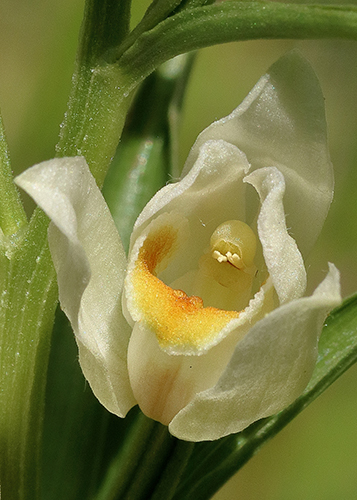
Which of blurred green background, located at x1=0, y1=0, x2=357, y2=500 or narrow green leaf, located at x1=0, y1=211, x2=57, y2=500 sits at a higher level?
narrow green leaf, located at x1=0, y1=211, x2=57, y2=500

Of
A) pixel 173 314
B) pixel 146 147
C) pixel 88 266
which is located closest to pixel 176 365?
pixel 173 314

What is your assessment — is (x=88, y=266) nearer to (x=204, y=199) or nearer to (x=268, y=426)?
(x=204, y=199)

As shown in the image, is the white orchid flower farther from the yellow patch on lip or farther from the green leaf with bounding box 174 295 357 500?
the green leaf with bounding box 174 295 357 500

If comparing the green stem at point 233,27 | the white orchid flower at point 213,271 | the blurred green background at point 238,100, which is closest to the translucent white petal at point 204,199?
the white orchid flower at point 213,271

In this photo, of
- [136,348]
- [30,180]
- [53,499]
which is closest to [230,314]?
[136,348]

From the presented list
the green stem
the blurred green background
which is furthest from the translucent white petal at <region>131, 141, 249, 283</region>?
the blurred green background

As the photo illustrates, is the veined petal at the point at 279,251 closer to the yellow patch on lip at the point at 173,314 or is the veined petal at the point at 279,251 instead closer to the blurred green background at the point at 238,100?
the yellow patch on lip at the point at 173,314

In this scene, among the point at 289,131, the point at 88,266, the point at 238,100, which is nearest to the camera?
the point at 88,266

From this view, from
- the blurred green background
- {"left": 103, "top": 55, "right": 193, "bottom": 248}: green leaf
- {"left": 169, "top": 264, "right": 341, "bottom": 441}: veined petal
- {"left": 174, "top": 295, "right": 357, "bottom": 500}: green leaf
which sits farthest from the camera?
the blurred green background
